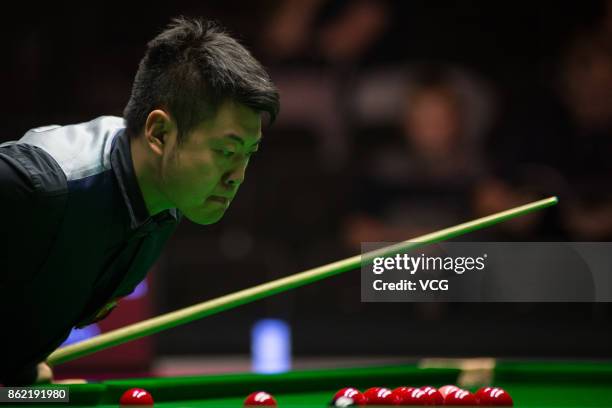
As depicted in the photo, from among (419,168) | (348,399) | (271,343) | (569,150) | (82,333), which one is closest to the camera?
(348,399)

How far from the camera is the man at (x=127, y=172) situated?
7.98 ft

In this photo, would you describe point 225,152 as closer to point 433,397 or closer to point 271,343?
point 433,397

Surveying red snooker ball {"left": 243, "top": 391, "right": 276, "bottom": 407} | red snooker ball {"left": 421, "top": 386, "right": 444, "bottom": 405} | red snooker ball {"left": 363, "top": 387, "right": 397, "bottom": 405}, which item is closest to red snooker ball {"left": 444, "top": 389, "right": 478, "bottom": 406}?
red snooker ball {"left": 421, "top": 386, "right": 444, "bottom": 405}

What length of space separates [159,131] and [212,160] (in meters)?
0.17

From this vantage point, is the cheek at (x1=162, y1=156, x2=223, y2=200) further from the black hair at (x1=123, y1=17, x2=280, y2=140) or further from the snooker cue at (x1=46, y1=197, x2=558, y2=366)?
the snooker cue at (x1=46, y1=197, x2=558, y2=366)

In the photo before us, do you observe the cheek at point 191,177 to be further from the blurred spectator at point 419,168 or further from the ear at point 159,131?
the blurred spectator at point 419,168

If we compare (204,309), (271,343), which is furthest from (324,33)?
(204,309)

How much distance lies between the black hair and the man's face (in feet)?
0.09

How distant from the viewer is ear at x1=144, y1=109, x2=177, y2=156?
2512 mm

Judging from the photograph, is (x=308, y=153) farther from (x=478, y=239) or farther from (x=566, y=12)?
(x=566, y=12)

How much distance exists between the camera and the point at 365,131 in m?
8.12

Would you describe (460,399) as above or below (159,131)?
below

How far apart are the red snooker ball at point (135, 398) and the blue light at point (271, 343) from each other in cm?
393

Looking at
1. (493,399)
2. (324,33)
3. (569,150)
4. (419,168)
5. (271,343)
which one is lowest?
(271,343)
